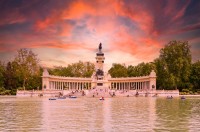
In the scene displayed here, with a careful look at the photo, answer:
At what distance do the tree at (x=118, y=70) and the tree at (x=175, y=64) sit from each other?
25821 mm

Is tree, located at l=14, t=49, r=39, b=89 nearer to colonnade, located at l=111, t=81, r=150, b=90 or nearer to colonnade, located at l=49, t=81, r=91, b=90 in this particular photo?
colonnade, located at l=49, t=81, r=91, b=90

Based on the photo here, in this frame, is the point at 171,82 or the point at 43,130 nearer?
the point at 43,130

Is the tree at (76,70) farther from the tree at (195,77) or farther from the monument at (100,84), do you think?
the tree at (195,77)

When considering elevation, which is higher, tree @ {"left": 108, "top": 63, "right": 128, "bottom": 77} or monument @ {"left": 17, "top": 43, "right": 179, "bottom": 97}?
tree @ {"left": 108, "top": 63, "right": 128, "bottom": 77}

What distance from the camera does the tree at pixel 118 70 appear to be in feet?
431

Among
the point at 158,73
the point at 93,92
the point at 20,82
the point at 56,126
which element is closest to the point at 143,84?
the point at 158,73

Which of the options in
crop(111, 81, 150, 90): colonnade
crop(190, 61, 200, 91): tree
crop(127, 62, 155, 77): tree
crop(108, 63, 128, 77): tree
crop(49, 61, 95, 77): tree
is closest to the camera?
crop(190, 61, 200, 91): tree

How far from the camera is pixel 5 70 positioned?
116m

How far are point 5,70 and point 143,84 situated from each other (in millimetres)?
49059

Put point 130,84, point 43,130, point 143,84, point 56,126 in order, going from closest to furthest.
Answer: point 43,130
point 56,126
point 143,84
point 130,84

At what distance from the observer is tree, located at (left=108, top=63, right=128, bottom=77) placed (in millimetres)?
131250

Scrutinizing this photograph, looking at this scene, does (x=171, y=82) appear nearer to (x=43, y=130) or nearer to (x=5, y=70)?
(x=5, y=70)

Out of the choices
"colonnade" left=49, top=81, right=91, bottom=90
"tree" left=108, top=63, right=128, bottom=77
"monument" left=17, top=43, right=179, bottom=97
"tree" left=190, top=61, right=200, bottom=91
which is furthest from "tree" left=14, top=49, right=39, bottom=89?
"tree" left=190, top=61, right=200, bottom=91

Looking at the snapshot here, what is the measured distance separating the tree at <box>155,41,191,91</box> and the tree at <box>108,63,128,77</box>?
25.8 m
